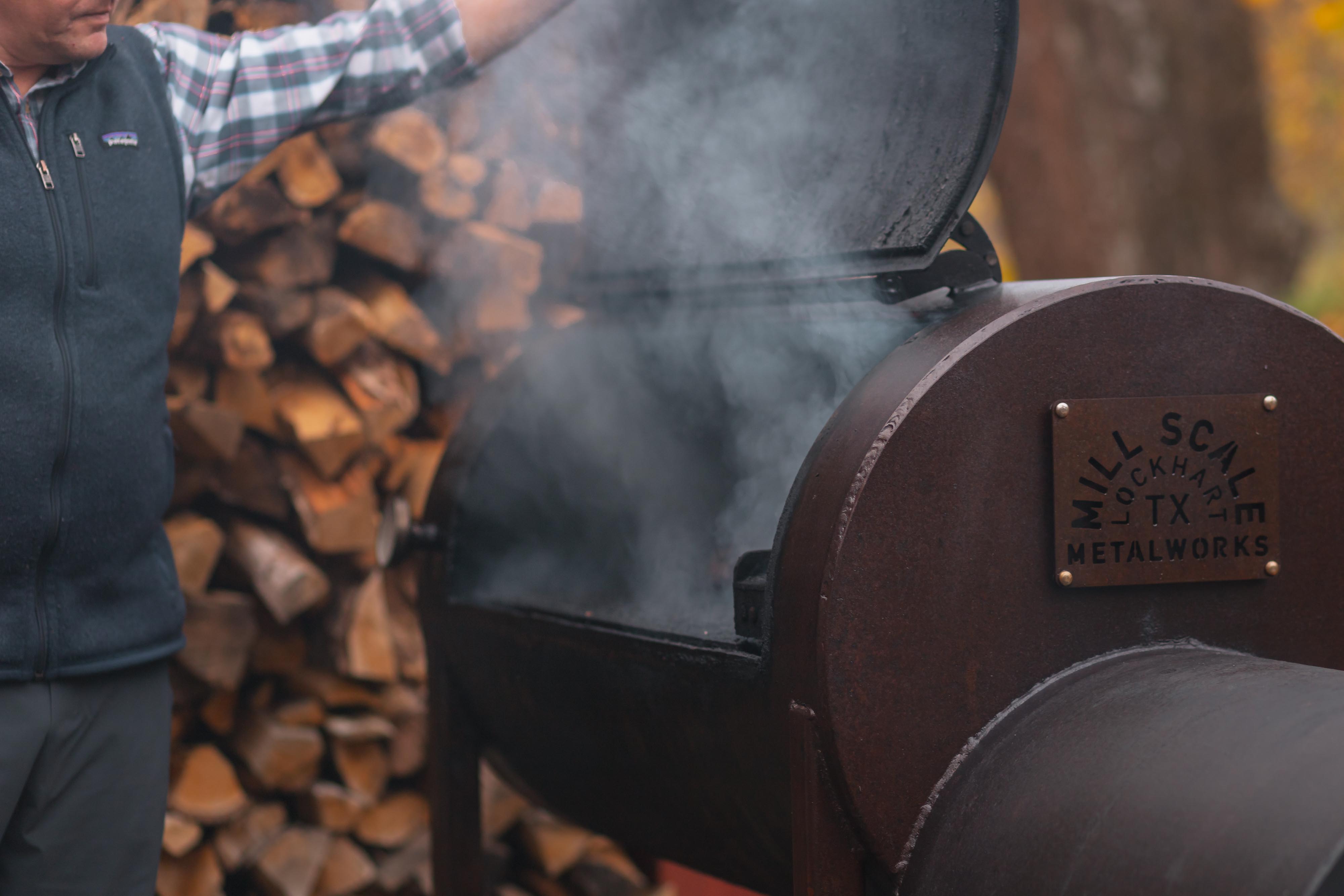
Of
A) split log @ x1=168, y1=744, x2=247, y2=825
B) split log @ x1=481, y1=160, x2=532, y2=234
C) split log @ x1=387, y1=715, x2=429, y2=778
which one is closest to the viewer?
split log @ x1=168, y1=744, x2=247, y2=825

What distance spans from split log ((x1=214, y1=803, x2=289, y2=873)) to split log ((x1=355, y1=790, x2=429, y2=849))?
0.49 feet

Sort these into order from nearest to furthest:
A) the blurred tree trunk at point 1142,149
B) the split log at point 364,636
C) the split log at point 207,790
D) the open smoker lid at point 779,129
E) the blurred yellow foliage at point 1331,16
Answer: the open smoker lid at point 779,129
the split log at point 207,790
the split log at point 364,636
the blurred tree trunk at point 1142,149
the blurred yellow foliage at point 1331,16

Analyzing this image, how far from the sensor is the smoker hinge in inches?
50.5

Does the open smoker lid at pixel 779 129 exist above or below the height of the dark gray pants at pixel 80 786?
above

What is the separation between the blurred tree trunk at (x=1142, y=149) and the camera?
448 cm

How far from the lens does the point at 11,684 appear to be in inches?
52.0

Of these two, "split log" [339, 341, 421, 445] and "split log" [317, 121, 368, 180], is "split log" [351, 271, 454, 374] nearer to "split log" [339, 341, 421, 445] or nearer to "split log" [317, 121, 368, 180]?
"split log" [339, 341, 421, 445]

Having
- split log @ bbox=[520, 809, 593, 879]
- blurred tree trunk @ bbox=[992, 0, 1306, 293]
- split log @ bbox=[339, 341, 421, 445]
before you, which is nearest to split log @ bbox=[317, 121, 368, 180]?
split log @ bbox=[339, 341, 421, 445]

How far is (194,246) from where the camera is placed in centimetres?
193

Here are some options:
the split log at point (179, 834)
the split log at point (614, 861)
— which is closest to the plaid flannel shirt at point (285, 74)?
the split log at point (179, 834)

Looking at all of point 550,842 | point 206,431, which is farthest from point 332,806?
point 206,431

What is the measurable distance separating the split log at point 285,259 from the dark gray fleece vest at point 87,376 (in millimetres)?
571

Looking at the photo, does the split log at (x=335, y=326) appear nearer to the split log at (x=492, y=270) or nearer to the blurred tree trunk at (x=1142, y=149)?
the split log at (x=492, y=270)

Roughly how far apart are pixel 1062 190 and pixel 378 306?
3.16 m
